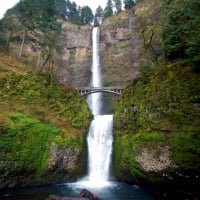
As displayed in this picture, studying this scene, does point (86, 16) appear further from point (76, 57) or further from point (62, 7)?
point (76, 57)

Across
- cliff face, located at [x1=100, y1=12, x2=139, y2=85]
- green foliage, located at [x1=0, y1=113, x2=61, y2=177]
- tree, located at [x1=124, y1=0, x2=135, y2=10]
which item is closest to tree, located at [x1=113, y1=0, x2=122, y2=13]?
tree, located at [x1=124, y1=0, x2=135, y2=10]

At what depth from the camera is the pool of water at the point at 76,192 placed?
22.7m

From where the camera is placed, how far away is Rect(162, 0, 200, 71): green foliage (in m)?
23.3

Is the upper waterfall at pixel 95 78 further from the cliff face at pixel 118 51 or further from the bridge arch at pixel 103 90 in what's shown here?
the bridge arch at pixel 103 90

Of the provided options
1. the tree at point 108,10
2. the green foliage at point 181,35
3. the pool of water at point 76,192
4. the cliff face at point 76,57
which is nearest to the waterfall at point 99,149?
the pool of water at point 76,192

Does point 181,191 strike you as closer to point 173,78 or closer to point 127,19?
point 173,78

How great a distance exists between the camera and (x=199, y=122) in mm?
22688

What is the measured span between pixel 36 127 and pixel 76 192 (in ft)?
21.8

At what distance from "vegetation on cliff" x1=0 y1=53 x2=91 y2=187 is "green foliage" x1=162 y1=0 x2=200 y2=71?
11006mm

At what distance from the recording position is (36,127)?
26625 mm

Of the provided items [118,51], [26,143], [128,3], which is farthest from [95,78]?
[26,143]

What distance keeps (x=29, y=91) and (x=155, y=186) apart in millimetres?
14925

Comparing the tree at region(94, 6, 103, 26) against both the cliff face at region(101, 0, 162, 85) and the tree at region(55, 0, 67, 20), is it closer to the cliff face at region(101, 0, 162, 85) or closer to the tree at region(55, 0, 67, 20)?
the tree at region(55, 0, 67, 20)

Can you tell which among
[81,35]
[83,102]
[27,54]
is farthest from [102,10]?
[83,102]
